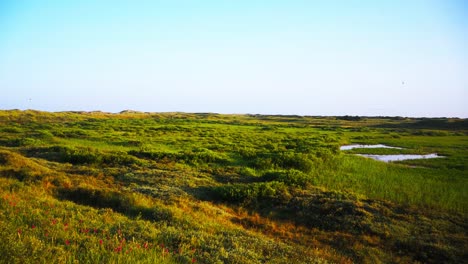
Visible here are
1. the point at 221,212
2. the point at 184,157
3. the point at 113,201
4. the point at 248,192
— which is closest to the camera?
the point at 113,201

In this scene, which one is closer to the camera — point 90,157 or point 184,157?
point 90,157

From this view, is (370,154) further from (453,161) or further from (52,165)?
(52,165)

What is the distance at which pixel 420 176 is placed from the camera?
2334 centimetres

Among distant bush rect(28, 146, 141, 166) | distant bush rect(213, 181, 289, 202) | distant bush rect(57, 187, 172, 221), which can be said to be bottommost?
distant bush rect(213, 181, 289, 202)

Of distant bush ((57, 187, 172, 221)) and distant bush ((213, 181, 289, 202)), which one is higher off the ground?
distant bush ((57, 187, 172, 221))

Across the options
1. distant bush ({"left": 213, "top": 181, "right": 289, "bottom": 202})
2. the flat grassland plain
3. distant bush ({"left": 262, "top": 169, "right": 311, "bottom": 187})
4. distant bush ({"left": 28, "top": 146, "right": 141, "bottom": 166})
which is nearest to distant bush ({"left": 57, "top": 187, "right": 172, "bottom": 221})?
the flat grassland plain

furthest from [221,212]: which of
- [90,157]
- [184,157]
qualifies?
[90,157]

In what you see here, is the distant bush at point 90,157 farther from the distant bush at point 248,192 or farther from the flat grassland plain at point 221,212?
the distant bush at point 248,192

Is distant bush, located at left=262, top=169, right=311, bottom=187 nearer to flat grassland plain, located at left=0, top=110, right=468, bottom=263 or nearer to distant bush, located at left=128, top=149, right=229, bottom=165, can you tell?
flat grassland plain, located at left=0, top=110, right=468, bottom=263

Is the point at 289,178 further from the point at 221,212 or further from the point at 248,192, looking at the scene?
the point at 221,212

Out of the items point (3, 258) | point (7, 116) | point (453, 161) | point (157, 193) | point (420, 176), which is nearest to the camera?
point (3, 258)

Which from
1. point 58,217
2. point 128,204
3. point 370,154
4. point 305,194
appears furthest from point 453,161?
point 58,217

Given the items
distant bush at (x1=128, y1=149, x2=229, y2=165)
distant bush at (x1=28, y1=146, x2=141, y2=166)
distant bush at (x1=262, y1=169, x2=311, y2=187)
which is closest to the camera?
distant bush at (x1=262, y1=169, x2=311, y2=187)

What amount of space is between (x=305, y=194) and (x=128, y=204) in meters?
9.59
